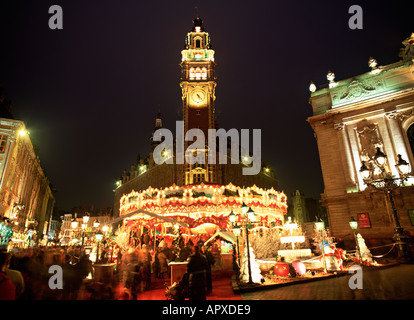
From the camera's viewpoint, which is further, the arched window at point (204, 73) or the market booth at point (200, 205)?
the arched window at point (204, 73)


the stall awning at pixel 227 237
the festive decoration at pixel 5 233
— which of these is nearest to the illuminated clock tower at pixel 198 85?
the stall awning at pixel 227 237

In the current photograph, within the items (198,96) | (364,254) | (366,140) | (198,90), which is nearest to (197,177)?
(198,96)

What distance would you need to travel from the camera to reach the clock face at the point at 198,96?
34625 mm

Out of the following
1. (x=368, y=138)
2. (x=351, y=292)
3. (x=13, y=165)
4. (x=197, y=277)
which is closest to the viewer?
(x=197, y=277)

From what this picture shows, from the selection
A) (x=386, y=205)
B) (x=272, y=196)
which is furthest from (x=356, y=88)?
(x=272, y=196)

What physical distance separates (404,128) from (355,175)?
19.6 ft

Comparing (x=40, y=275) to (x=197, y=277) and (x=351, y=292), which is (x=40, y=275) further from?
(x=351, y=292)

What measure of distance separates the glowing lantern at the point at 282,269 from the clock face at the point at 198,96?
2804 cm

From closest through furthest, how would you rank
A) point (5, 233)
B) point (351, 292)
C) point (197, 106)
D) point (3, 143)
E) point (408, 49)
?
point (351, 292) < point (408, 49) < point (5, 233) < point (3, 143) < point (197, 106)

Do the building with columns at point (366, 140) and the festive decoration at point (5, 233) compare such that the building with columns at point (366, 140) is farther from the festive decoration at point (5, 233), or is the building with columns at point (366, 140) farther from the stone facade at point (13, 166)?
the stone facade at point (13, 166)

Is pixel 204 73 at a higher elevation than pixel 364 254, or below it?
higher

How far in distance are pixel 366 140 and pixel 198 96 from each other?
21876 millimetres

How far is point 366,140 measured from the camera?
22.9 metres
